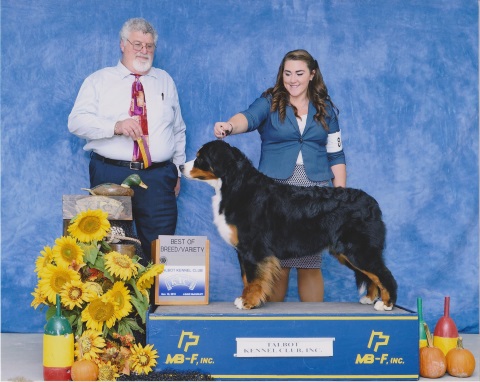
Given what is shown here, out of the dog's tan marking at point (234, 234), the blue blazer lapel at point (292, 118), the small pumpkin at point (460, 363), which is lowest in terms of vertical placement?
the small pumpkin at point (460, 363)

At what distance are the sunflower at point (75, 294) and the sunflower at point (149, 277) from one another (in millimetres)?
243

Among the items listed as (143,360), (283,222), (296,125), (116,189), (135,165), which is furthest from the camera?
(135,165)

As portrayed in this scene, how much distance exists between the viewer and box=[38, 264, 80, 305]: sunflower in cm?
333

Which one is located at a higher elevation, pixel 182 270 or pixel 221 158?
pixel 221 158

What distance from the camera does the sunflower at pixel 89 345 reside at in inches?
130

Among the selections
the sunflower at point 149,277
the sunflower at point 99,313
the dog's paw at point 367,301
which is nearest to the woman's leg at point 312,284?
the dog's paw at point 367,301

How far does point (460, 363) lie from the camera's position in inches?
138

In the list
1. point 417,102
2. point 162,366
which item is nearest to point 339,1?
point 417,102

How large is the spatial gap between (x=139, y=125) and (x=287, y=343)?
1.60 metres

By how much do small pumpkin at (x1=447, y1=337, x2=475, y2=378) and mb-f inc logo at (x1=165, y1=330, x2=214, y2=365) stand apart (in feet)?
4.01

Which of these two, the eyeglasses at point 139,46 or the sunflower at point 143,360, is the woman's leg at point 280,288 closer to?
the sunflower at point 143,360

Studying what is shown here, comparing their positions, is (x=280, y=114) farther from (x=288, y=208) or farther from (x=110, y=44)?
(x=110, y=44)

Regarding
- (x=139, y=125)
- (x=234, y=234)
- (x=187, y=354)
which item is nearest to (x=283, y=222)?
(x=234, y=234)

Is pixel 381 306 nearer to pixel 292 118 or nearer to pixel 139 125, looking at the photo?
pixel 292 118
